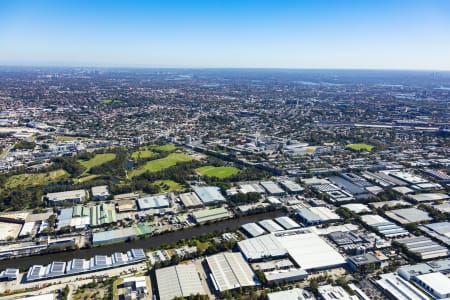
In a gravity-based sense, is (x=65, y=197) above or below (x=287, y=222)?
below

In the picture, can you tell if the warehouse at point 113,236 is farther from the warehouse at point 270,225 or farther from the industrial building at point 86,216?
the warehouse at point 270,225

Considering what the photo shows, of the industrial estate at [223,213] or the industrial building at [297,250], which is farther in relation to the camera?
the industrial building at [297,250]

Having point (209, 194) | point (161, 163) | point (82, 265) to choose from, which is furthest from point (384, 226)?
point (161, 163)

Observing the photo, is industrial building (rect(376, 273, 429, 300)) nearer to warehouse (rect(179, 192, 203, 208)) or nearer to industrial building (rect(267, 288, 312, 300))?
industrial building (rect(267, 288, 312, 300))

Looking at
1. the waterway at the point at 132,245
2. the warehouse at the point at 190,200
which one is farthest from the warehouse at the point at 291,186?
the warehouse at the point at 190,200

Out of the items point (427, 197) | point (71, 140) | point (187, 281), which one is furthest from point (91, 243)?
point (71, 140)

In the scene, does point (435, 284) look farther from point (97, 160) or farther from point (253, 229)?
point (97, 160)
